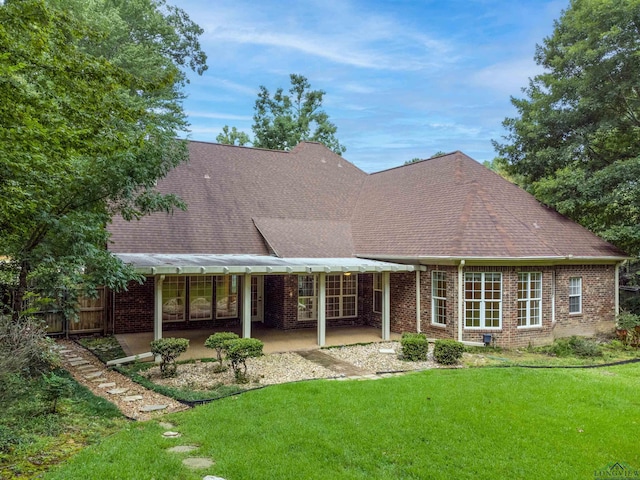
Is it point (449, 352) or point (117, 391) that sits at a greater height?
point (449, 352)

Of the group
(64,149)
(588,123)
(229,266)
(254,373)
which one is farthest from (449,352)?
(588,123)

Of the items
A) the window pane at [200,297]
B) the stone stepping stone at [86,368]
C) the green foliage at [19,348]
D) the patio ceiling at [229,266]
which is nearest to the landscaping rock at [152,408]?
the green foliage at [19,348]

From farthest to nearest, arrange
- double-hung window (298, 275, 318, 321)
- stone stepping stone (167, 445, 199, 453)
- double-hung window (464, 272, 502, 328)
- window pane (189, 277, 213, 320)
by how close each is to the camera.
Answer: double-hung window (298, 275, 318, 321), window pane (189, 277, 213, 320), double-hung window (464, 272, 502, 328), stone stepping stone (167, 445, 199, 453)

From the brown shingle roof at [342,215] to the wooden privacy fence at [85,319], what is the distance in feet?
7.17

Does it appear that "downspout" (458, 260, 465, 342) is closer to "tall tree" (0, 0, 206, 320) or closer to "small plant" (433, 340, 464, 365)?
"small plant" (433, 340, 464, 365)

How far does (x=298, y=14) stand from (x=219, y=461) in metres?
14.8

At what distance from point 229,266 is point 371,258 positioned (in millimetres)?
6110

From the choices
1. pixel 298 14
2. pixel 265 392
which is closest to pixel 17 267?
pixel 265 392

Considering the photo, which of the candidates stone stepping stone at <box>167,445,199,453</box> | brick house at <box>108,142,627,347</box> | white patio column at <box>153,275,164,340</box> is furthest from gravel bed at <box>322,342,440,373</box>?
stone stepping stone at <box>167,445,199,453</box>

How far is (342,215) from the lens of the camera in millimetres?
18328

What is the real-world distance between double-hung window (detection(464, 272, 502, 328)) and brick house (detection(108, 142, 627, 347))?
0.10ft

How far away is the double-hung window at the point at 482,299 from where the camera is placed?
42.4ft

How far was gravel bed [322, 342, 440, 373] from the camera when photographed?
410 inches

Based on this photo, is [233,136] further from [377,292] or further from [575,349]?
[575,349]
